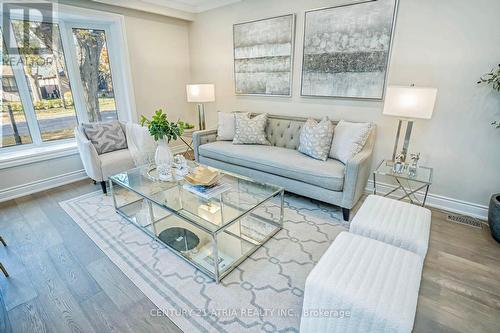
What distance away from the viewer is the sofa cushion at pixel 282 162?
2439 millimetres

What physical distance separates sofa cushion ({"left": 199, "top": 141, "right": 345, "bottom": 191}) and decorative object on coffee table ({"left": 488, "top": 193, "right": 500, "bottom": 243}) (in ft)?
4.00

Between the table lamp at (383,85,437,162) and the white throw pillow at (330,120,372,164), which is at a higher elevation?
the table lamp at (383,85,437,162)

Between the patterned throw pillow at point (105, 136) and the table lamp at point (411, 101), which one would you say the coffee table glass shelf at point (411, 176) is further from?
the patterned throw pillow at point (105, 136)

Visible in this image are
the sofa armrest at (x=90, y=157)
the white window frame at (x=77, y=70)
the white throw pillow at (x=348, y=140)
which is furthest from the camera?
the white window frame at (x=77, y=70)

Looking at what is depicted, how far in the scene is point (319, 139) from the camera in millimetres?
2742

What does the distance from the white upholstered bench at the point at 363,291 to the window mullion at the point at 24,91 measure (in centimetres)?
390

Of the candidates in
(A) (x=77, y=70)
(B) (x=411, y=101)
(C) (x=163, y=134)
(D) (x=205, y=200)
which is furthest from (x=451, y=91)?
(A) (x=77, y=70)

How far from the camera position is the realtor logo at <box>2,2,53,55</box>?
289 cm

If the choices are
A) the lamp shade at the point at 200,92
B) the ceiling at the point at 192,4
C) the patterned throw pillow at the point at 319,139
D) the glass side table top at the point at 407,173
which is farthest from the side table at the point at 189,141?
the glass side table top at the point at 407,173

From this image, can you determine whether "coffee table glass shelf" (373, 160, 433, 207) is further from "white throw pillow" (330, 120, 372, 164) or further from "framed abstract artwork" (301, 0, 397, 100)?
"framed abstract artwork" (301, 0, 397, 100)

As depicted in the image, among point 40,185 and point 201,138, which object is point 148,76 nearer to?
point 201,138

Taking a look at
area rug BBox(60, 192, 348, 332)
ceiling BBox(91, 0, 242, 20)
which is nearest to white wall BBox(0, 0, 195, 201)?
ceiling BBox(91, 0, 242, 20)

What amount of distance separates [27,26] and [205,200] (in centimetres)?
320

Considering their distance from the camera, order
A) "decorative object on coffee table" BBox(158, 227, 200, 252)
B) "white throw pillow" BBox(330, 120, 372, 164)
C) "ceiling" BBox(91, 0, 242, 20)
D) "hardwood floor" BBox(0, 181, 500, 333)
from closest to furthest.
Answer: "hardwood floor" BBox(0, 181, 500, 333) → "decorative object on coffee table" BBox(158, 227, 200, 252) → "white throw pillow" BBox(330, 120, 372, 164) → "ceiling" BBox(91, 0, 242, 20)
